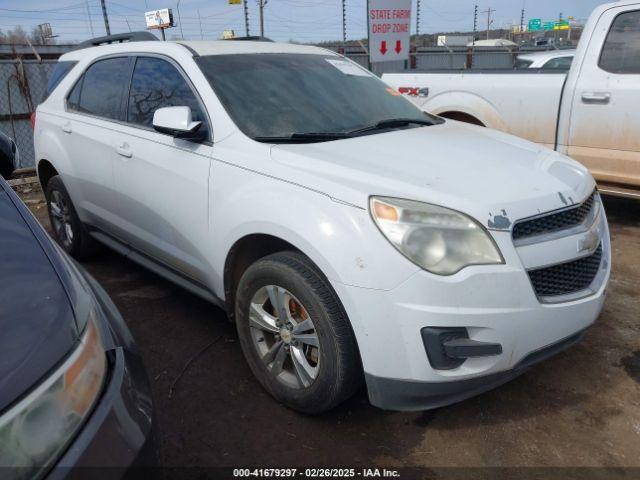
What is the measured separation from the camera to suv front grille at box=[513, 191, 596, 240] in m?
2.26

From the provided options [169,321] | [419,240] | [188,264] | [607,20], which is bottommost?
[169,321]

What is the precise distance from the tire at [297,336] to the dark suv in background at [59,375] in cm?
80

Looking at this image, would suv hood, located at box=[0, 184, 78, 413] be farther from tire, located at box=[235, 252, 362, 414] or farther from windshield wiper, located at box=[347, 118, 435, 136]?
windshield wiper, located at box=[347, 118, 435, 136]

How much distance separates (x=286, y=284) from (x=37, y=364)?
122 cm

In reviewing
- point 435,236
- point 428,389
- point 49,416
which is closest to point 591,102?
point 435,236

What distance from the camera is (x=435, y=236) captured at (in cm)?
216

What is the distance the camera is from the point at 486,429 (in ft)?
8.34

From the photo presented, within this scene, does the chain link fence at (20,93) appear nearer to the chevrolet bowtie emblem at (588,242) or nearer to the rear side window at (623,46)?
the rear side window at (623,46)

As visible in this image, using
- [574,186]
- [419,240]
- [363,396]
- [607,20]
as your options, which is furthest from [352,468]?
[607,20]

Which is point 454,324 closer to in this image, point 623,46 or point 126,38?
point 126,38

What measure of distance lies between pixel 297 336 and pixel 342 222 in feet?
2.03

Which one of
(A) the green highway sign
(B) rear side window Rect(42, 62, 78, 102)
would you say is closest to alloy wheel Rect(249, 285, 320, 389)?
(B) rear side window Rect(42, 62, 78, 102)

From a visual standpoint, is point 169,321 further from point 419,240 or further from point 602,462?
point 602,462

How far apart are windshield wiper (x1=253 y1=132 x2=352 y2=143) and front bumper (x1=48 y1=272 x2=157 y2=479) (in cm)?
132
